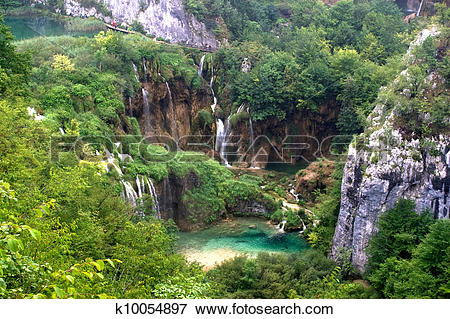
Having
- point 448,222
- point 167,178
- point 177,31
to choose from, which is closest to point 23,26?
point 177,31

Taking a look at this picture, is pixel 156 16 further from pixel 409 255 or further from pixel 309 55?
pixel 409 255

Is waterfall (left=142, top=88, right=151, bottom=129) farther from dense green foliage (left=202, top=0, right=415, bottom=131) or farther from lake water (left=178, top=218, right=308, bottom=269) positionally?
lake water (left=178, top=218, right=308, bottom=269)

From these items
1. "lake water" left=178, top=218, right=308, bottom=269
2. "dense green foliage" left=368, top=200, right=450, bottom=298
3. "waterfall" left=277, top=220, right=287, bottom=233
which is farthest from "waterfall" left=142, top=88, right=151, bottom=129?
"dense green foliage" left=368, top=200, right=450, bottom=298

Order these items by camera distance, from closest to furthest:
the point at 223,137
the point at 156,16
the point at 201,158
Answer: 1. the point at 201,158
2. the point at 223,137
3. the point at 156,16

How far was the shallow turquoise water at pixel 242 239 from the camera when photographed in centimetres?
2308

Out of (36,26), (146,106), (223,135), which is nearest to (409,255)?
(223,135)

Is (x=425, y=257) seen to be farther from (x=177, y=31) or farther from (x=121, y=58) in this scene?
(x=177, y=31)

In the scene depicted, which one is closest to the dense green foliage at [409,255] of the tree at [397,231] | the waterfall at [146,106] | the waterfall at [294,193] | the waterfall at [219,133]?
the tree at [397,231]

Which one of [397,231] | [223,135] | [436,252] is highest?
[223,135]

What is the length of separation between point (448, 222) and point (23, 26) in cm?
3626

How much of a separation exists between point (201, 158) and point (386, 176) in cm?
1218

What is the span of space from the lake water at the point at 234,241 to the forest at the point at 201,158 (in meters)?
0.94

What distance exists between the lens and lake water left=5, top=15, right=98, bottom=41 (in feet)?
125

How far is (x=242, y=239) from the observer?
24266 millimetres
